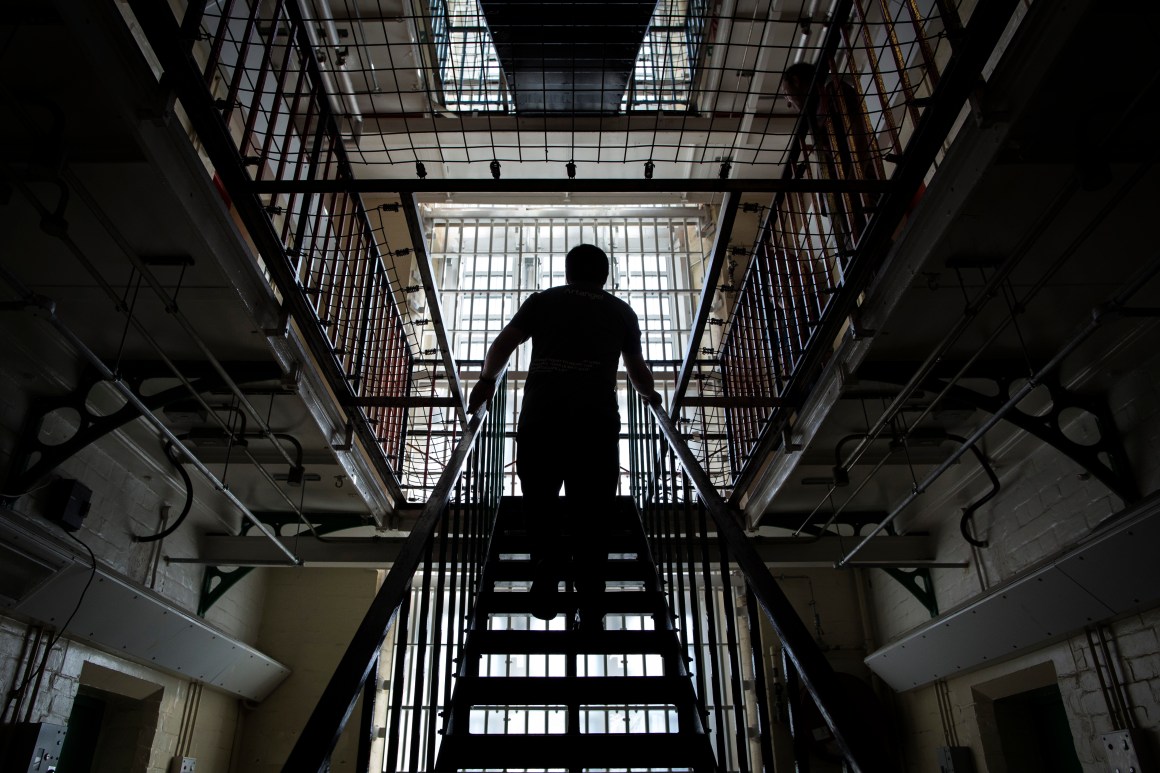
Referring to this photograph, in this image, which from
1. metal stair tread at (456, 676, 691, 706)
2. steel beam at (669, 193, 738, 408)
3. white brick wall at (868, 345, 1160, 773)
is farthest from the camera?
white brick wall at (868, 345, 1160, 773)

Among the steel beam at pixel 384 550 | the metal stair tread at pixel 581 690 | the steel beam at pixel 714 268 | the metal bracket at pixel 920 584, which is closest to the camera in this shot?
the metal stair tread at pixel 581 690

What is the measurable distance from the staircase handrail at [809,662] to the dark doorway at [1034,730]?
3.67 metres

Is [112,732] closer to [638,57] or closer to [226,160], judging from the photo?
[226,160]

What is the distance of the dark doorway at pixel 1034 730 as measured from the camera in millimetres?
4582

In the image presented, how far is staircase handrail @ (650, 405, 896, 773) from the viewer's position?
127 centimetres

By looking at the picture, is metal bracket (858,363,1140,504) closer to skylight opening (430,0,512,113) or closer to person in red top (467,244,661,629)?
person in red top (467,244,661,629)

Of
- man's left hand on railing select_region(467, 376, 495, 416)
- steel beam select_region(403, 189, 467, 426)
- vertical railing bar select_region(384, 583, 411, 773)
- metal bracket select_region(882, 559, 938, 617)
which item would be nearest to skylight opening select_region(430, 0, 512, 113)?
steel beam select_region(403, 189, 467, 426)

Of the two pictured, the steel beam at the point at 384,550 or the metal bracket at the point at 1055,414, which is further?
A: the steel beam at the point at 384,550

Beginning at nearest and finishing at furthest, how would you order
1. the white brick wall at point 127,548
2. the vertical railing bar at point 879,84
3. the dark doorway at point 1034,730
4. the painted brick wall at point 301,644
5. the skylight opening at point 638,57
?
the vertical railing bar at point 879,84
the white brick wall at point 127,548
the skylight opening at point 638,57
the dark doorway at point 1034,730
the painted brick wall at point 301,644

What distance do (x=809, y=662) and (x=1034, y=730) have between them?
445cm

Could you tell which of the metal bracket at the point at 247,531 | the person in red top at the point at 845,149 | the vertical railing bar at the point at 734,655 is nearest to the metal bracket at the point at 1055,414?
the person in red top at the point at 845,149

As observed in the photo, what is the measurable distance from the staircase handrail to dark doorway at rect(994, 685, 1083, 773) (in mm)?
3666

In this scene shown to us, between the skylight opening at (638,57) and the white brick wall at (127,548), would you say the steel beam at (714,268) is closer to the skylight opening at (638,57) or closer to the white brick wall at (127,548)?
the skylight opening at (638,57)

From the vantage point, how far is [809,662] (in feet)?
4.93
